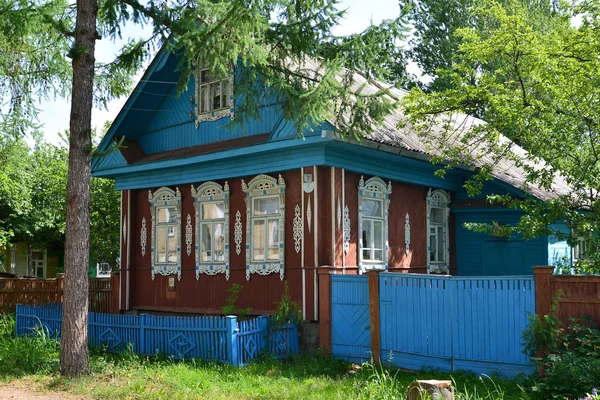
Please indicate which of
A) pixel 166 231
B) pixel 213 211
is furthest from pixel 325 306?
pixel 166 231

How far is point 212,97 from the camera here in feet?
49.9

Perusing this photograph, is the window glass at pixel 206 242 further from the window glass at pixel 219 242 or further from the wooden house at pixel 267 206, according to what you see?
the window glass at pixel 219 242

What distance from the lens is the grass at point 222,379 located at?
916 cm

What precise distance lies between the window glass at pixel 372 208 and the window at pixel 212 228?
9.50 ft

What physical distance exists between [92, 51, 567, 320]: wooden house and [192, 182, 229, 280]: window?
0.03 m

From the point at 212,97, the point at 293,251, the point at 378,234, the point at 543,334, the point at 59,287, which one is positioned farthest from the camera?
the point at 59,287

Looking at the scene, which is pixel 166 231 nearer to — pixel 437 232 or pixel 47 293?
pixel 47 293

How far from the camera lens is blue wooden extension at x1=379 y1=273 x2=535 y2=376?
9797 millimetres

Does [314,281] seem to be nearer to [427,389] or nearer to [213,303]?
[213,303]

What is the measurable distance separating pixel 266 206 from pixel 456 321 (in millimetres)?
4993

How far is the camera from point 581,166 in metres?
11.9

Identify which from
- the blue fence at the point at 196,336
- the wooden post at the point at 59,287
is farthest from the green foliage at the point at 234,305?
the wooden post at the point at 59,287

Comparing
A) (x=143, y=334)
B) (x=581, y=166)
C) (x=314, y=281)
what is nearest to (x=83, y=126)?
(x=143, y=334)

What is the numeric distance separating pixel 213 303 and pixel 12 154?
11.0 meters
